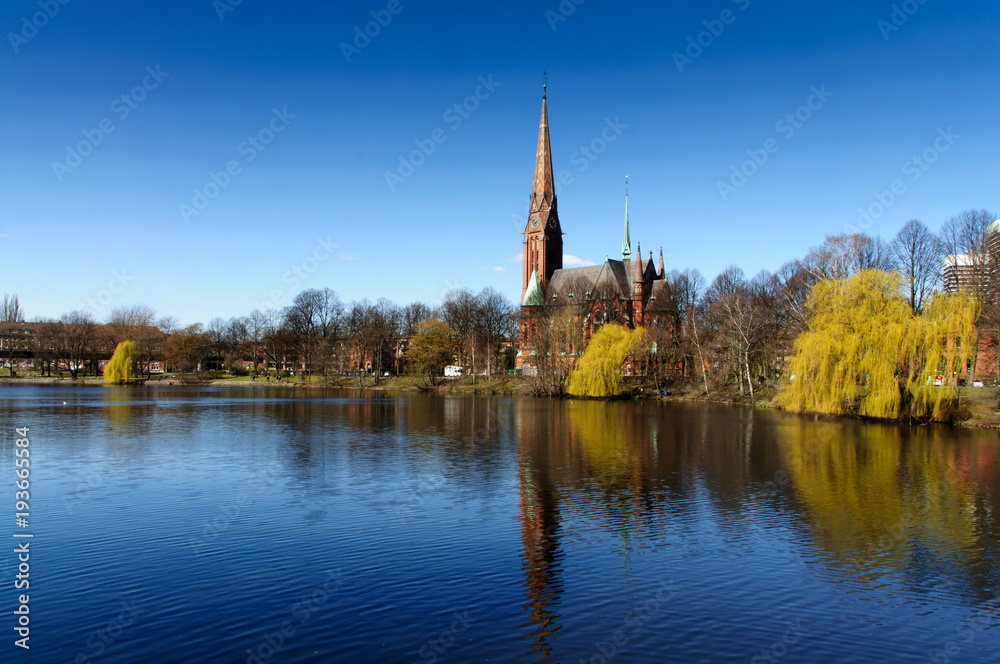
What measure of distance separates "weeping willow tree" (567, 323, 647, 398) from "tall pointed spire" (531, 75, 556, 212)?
3808 centimetres

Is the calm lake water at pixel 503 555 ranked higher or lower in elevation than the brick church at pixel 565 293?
lower

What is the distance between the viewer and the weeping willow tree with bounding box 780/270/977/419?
120 ft

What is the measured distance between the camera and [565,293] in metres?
95.5

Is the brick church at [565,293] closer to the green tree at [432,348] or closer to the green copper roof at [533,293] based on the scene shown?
the green copper roof at [533,293]

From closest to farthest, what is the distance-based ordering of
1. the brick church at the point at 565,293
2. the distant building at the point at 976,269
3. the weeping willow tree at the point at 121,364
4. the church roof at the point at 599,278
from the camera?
the distant building at the point at 976,269
the brick church at the point at 565,293
the weeping willow tree at the point at 121,364
the church roof at the point at 599,278

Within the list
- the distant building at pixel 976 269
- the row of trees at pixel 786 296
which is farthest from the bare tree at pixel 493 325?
the distant building at pixel 976 269

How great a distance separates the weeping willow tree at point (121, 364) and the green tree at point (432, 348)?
36677 mm

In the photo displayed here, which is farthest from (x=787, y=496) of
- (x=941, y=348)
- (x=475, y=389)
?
(x=475, y=389)

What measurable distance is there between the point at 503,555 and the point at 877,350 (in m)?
32.8

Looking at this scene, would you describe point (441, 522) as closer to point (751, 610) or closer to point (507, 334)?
point (751, 610)

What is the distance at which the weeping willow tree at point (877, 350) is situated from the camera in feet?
120

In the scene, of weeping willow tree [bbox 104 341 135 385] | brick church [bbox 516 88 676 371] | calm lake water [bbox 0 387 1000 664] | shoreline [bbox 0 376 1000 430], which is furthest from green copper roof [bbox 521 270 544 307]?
calm lake water [bbox 0 387 1000 664]

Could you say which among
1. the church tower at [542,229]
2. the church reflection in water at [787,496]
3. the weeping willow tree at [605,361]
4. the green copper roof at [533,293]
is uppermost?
the church tower at [542,229]

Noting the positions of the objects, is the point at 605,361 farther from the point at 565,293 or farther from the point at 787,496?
the point at 787,496
